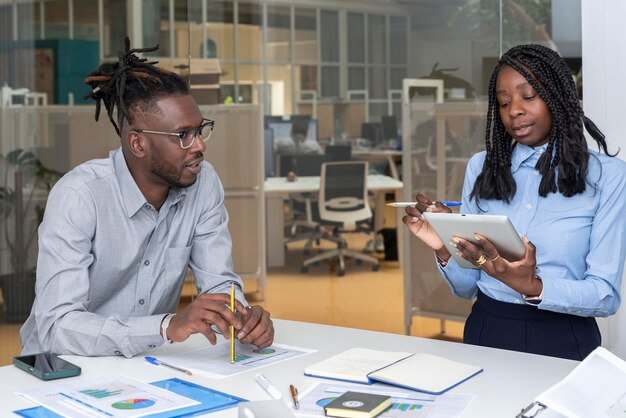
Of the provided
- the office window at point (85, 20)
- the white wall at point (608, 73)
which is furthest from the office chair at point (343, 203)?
the white wall at point (608, 73)

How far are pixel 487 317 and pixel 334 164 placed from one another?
8.51ft

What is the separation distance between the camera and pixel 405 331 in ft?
15.6

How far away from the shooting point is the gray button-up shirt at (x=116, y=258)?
2424 mm

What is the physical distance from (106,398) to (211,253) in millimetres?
911

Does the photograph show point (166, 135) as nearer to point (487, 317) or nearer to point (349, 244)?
point (487, 317)

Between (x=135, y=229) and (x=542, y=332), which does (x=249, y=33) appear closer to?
(x=135, y=229)

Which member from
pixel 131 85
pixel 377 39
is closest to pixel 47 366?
pixel 131 85

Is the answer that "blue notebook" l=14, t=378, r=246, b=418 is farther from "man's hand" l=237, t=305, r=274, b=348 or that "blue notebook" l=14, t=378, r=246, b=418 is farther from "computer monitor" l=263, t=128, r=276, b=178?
"computer monitor" l=263, t=128, r=276, b=178

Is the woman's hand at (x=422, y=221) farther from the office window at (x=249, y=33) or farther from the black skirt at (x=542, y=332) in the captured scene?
the office window at (x=249, y=33)

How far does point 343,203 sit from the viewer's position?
517cm

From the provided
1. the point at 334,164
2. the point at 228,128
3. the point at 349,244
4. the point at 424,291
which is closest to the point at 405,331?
the point at 424,291

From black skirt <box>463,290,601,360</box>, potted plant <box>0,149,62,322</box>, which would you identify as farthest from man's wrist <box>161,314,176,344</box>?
potted plant <box>0,149,62,322</box>

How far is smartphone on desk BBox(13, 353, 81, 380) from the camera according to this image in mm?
2177

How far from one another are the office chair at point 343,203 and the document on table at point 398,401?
288 cm
